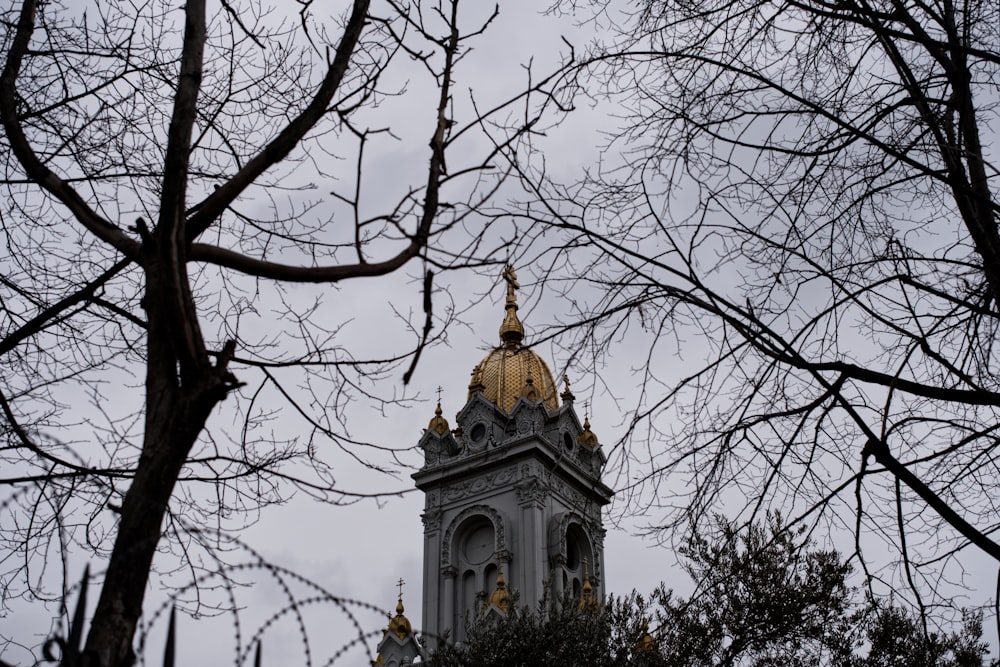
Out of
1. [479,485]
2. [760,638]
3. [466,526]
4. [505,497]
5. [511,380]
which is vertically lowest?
[760,638]

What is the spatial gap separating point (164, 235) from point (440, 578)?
121 ft

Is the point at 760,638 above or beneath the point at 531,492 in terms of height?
beneath

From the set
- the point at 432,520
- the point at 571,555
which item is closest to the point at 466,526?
the point at 432,520

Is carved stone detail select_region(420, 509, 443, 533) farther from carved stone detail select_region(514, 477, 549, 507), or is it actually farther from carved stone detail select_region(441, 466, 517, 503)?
carved stone detail select_region(514, 477, 549, 507)

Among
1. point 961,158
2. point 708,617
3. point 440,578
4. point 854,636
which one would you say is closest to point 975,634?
point 854,636

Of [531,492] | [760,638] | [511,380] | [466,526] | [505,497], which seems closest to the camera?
[760,638]

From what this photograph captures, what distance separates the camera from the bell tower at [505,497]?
127 feet

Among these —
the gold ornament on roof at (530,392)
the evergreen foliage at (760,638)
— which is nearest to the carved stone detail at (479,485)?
the gold ornament on roof at (530,392)

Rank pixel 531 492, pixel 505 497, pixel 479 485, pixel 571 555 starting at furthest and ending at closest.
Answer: pixel 571 555, pixel 479 485, pixel 505 497, pixel 531 492

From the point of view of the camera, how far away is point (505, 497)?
41031 millimetres

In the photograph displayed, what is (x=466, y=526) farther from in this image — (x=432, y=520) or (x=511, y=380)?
(x=511, y=380)

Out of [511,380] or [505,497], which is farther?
[511,380]

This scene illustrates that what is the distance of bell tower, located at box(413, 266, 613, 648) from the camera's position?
38.8 m

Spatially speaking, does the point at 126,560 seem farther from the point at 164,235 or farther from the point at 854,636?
the point at 854,636
